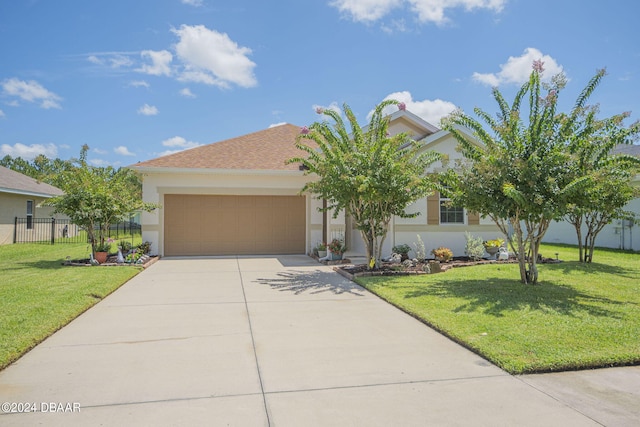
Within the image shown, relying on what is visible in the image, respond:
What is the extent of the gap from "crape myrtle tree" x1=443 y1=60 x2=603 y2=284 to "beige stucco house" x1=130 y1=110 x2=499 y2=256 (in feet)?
17.5

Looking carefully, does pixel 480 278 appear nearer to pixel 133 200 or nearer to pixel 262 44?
pixel 262 44

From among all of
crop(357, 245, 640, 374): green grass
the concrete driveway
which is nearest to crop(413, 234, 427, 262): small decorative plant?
crop(357, 245, 640, 374): green grass

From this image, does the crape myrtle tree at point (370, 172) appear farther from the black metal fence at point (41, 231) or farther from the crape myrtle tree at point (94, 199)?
the black metal fence at point (41, 231)

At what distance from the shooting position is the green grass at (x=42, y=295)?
532cm

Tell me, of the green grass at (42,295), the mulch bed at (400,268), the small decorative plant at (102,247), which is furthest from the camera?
the small decorative plant at (102,247)

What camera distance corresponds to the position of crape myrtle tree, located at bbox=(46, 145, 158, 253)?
12.5 m

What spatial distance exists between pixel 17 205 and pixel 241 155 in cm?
1430

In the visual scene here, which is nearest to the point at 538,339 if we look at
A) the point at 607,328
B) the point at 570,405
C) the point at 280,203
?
the point at 607,328

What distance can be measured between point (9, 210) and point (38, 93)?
6.25 m

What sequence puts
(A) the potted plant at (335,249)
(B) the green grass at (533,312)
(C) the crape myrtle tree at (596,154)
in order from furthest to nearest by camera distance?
(A) the potted plant at (335,249)
(C) the crape myrtle tree at (596,154)
(B) the green grass at (533,312)

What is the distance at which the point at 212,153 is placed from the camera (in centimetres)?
1630

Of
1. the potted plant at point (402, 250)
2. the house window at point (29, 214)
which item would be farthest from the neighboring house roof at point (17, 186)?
the potted plant at point (402, 250)

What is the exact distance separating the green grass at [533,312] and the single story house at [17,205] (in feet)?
65.4

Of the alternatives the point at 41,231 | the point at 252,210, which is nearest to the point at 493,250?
the point at 252,210
